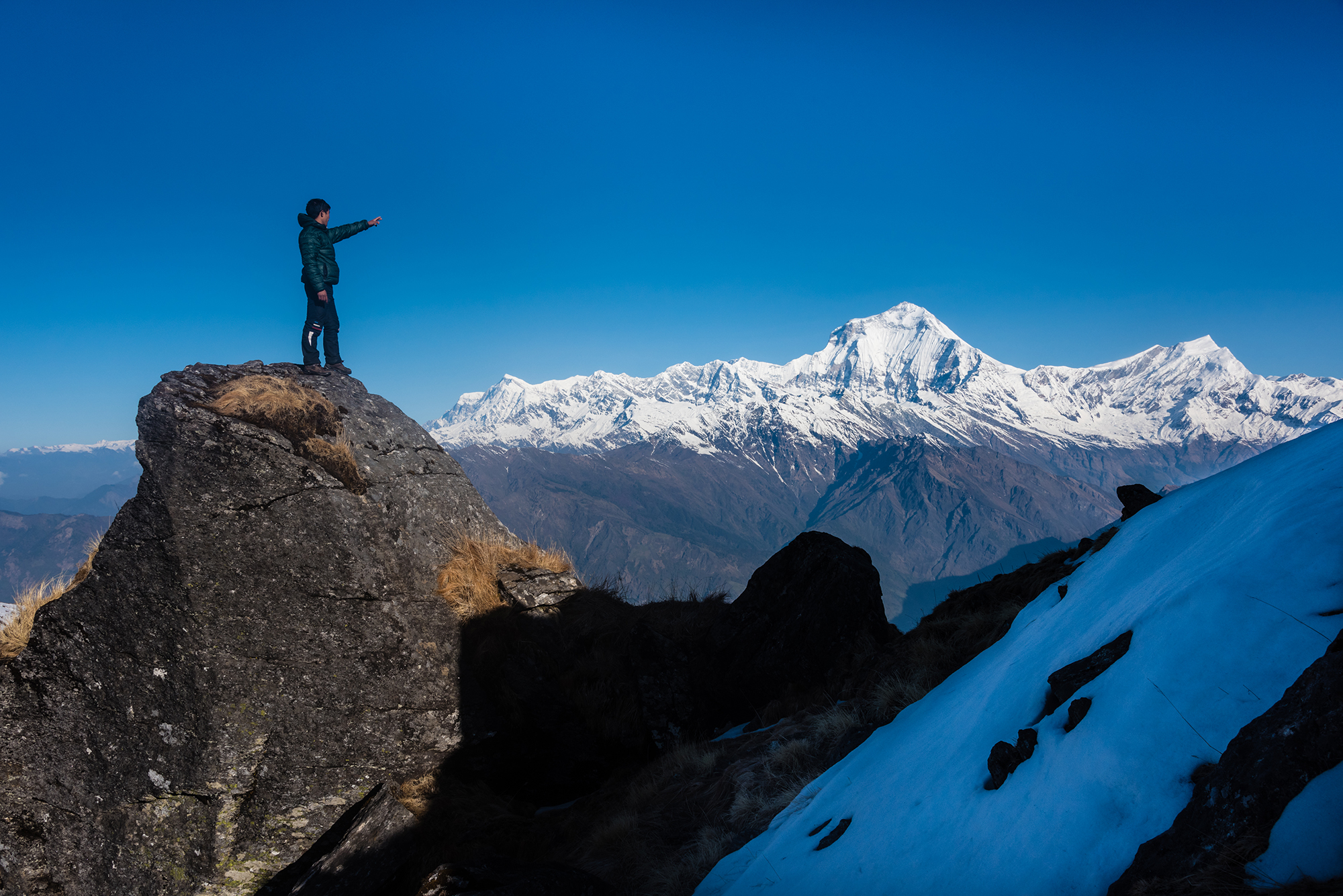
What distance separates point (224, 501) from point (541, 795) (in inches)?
264

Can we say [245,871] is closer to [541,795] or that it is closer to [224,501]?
[541,795]

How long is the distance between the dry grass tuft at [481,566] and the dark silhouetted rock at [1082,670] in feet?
28.8

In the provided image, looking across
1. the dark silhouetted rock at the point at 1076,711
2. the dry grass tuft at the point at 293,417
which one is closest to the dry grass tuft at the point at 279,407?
the dry grass tuft at the point at 293,417

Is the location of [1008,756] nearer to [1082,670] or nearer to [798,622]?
[1082,670]

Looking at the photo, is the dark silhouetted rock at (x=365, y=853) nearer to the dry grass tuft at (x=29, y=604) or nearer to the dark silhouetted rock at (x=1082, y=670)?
the dry grass tuft at (x=29, y=604)

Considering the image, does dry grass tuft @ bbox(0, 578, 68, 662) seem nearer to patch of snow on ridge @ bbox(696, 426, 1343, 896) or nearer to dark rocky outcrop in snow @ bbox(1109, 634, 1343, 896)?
patch of snow on ridge @ bbox(696, 426, 1343, 896)

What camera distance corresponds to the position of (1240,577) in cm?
369

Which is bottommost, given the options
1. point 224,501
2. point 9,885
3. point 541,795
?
point 541,795

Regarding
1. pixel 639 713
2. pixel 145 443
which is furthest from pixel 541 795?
pixel 145 443

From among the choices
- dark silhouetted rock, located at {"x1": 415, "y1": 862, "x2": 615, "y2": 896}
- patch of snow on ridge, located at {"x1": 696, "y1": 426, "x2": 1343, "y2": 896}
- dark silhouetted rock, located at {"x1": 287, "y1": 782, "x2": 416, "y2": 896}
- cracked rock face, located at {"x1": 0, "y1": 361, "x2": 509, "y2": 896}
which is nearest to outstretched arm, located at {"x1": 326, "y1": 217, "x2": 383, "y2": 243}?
cracked rock face, located at {"x1": 0, "y1": 361, "x2": 509, "y2": 896}

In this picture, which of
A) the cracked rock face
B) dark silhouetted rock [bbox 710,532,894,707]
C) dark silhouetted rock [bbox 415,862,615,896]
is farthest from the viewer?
dark silhouetted rock [bbox 710,532,894,707]

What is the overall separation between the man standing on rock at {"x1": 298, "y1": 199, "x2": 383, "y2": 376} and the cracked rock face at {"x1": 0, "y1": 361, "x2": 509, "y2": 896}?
2.62m

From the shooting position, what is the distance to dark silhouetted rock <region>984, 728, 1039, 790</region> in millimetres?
4152

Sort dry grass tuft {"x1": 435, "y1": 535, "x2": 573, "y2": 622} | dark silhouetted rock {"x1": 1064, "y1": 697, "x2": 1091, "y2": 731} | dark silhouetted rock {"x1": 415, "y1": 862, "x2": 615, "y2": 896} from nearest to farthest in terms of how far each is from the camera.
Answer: dark silhouetted rock {"x1": 1064, "y1": 697, "x2": 1091, "y2": 731}, dark silhouetted rock {"x1": 415, "y1": 862, "x2": 615, "y2": 896}, dry grass tuft {"x1": 435, "y1": 535, "x2": 573, "y2": 622}
